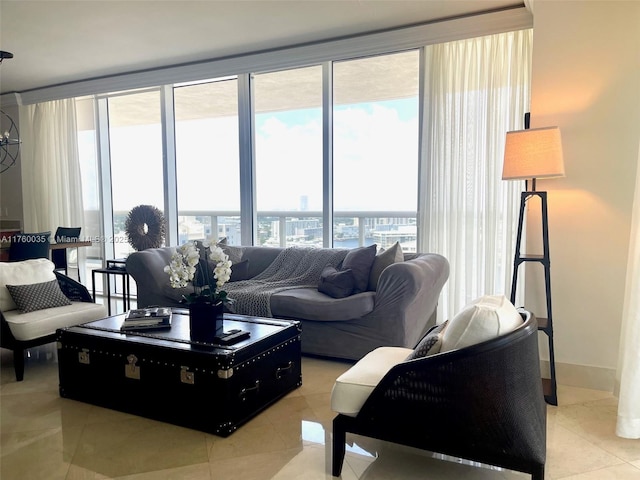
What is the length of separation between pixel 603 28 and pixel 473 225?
68.0 inches

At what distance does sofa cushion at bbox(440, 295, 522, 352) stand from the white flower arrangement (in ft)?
4.12

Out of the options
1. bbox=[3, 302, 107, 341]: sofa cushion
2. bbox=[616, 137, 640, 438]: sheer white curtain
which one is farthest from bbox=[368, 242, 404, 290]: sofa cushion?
bbox=[3, 302, 107, 341]: sofa cushion

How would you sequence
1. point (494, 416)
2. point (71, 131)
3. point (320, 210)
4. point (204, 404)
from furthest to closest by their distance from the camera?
point (71, 131) → point (320, 210) → point (204, 404) → point (494, 416)

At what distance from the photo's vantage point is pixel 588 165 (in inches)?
113

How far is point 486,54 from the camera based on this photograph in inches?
153

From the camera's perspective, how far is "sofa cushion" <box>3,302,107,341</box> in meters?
3.12

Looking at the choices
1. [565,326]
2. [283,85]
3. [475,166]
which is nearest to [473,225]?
[475,166]

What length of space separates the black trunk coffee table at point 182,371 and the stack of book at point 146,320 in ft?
0.19

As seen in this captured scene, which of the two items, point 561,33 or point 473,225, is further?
point 473,225

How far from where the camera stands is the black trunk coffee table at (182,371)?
2359mm

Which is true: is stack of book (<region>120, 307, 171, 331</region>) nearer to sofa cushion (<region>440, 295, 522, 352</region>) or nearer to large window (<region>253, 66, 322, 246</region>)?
sofa cushion (<region>440, 295, 522, 352</region>)

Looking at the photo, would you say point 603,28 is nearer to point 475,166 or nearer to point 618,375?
point 475,166

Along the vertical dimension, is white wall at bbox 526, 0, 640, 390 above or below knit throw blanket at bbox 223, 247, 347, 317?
above

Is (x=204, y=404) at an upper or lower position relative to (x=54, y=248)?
lower
